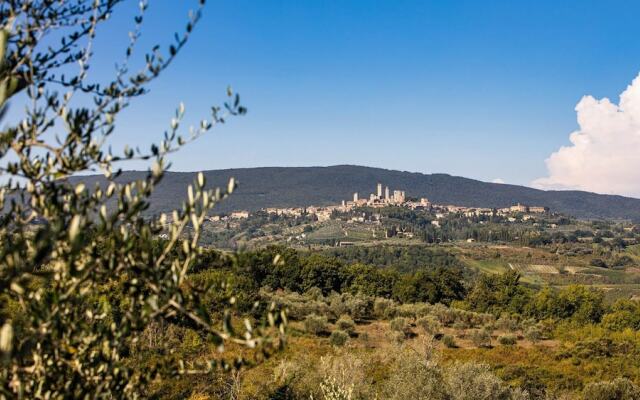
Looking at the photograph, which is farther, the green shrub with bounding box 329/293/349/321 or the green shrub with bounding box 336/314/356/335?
the green shrub with bounding box 329/293/349/321

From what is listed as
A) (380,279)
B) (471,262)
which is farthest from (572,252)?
(380,279)

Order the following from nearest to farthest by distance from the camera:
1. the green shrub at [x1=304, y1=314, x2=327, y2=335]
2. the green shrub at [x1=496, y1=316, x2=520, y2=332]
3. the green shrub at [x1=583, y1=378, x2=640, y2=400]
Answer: the green shrub at [x1=583, y1=378, x2=640, y2=400] < the green shrub at [x1=304, y1=314, x2=327, y2=335] < the green shrub at [x1=496, y1=316, x2=520, y2=332]

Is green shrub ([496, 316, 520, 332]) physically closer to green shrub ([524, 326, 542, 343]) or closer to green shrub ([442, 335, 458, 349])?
green shrub ([524, 326, 542, 343])

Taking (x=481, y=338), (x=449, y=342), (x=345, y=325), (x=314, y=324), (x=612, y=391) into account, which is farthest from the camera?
(x=345, y=325)

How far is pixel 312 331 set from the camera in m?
41.2

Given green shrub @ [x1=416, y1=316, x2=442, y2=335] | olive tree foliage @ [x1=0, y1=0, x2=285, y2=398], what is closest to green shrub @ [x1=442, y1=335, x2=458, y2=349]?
green shrub @ [x1=416, y1=316, x2=442, y2=335]

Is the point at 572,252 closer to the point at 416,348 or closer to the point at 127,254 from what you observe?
the point at 416,348

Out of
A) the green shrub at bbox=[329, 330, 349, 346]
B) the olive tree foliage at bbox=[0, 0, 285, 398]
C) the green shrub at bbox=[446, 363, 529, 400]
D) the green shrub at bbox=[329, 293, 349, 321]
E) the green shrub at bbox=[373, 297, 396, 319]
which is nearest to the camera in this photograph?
the olive tree foliage at bbox=[0, 0, 285, 398]

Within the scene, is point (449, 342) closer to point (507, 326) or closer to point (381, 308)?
point (507, 326)

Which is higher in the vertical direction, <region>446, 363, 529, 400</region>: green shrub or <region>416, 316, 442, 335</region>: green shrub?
<region>446, 363, 529, 400</region>: green shrub

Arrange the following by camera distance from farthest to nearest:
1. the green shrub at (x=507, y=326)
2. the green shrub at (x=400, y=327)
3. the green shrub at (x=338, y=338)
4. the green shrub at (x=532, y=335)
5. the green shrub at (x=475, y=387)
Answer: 1. the green shrub at (x=507, y=326)
2. the green shrub at (x=532, y=335)
3. the green shrub at (x=400, y=327)
4. the green shrub at (x=338, y=338)
5. the green shrub at (x=475, y=387)

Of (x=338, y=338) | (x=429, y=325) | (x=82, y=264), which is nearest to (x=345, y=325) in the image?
(x=338, y=338)

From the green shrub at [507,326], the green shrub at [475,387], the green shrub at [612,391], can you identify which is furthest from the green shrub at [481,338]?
the green shrub at [475,387]

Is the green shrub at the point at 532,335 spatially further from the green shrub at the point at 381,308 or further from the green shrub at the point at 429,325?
the green shrub at the point at 381,308
